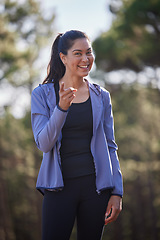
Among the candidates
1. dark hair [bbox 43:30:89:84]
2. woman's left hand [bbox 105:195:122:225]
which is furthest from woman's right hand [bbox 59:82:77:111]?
woman's left hand [bbox 105:195:122:225]

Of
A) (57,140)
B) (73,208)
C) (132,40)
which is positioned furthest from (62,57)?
(132,40)

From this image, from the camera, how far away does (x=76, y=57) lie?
2551 mm

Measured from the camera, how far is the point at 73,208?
8.14ft

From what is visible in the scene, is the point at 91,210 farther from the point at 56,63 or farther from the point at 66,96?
the point at 56,63

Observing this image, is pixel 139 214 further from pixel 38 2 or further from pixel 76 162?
pixel 76 162

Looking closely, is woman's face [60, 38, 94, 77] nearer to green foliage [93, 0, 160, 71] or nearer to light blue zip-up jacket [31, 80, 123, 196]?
light blue zip-up jacket [31, 80, 123, 196]

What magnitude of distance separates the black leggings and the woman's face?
715 millimetres

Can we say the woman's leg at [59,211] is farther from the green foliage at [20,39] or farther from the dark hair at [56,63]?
the green foliage at [20,39]

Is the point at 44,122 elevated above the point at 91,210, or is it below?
above

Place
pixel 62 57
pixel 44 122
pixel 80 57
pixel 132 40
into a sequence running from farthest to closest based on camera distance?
1. pixel 132 40
2. pixel 62 57
3. pixel 80 57
4. pixel 44 122

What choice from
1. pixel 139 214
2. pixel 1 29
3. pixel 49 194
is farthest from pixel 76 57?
pixel 139 214

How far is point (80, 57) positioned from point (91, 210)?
1.02 m

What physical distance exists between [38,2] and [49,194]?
53.8 ft

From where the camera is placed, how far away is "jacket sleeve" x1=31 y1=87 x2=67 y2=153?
2.29 meters
